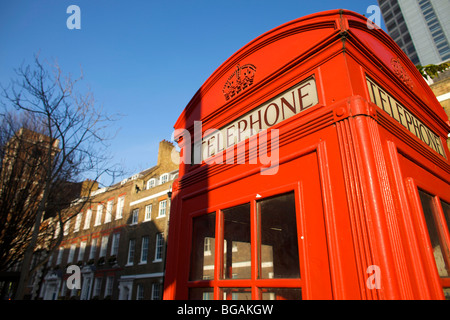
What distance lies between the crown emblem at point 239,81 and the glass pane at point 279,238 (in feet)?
4.22

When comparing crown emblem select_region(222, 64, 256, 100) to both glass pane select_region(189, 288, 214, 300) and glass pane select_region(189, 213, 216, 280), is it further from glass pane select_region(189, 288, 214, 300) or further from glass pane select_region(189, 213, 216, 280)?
glass pane select_region(189, 288, 214, 300)

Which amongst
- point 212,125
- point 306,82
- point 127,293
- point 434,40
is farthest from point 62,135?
point 434,40

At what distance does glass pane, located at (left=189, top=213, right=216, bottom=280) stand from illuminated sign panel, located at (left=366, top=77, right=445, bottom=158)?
1671 mm

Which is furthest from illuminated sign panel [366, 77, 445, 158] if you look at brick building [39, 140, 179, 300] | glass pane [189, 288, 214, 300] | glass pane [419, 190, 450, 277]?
brick building [39, 140, 179, 300]

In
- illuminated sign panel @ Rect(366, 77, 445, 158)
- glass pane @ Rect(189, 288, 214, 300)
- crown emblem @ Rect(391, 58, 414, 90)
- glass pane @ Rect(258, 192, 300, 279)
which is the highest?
crown emblem @ Rect(391, 58, 414, 90)

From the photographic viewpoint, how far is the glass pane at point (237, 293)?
1.91m

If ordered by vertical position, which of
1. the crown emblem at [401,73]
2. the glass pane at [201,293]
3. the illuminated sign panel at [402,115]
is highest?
the crown emblem at [401,73]

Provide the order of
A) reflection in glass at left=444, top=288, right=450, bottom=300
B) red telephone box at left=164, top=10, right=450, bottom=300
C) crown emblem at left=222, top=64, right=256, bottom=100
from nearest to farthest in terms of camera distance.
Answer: red telephone box at left=164, top=10, right=450, bottom=300
reflection in glass at left=444, top=288, right=450, bottom=300
crown emblem at left=222, top=64, right=256, bottom=100

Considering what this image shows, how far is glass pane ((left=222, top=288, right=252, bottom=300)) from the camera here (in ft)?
6.25

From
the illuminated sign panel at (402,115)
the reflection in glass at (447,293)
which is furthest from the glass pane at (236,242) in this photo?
the illuminated sign panel at (402,115)

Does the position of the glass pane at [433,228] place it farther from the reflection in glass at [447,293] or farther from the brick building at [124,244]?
the brick building at [124,244]

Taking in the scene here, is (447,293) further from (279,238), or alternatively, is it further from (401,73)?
(401,73)
